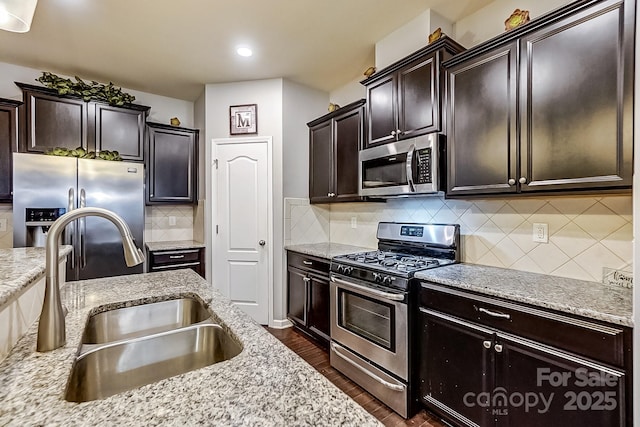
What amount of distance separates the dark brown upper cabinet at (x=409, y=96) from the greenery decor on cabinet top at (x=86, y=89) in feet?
8.77

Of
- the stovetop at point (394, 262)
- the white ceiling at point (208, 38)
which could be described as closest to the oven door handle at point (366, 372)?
the stovetop at point (394, 262)

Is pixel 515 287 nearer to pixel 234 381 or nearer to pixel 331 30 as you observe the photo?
pixel 234 381

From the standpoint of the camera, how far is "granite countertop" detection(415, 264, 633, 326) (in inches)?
49.5

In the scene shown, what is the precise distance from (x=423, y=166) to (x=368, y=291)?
96 centimetres

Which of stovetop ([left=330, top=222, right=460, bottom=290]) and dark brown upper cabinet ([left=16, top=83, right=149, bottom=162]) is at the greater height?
dark brown upper cabinet ([left=16, top=83, right=149, bottom=162])

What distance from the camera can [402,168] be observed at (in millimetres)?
2314

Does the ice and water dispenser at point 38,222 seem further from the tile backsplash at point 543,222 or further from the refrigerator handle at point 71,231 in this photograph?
the tile backsplash at point 543,222

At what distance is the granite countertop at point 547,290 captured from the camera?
1.26 m

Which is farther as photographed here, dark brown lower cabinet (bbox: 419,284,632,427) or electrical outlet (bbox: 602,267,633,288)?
electrical outlet (bbox: 602,267,633,288)

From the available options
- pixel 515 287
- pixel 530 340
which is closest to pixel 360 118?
pixel 515 287

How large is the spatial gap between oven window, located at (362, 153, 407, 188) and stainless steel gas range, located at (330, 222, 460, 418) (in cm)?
45

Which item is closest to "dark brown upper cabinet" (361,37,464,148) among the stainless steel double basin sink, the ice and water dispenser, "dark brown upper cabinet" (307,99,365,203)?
"dark brown upper cabinet" (307,99,365,203)

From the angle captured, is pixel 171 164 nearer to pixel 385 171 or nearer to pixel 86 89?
pixel 86 89

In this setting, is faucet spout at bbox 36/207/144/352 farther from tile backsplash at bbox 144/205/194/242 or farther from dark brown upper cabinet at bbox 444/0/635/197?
tile backsplash at bbox 144/205/194/242
